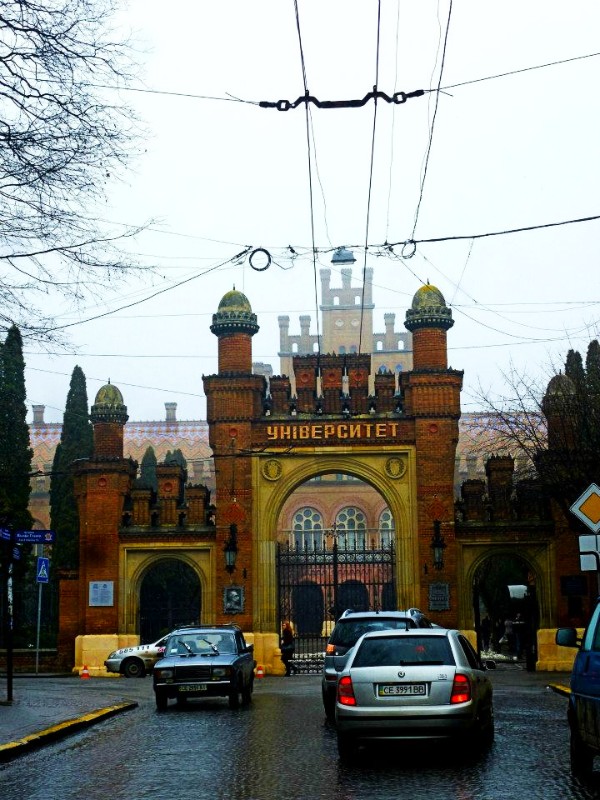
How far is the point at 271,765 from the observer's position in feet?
40.2

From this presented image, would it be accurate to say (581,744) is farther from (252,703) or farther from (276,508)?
(276,508)

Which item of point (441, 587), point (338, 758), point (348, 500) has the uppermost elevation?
point (348, 500)

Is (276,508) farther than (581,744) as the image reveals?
Yes

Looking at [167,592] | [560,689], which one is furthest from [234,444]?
[167,592]

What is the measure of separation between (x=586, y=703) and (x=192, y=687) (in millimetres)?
10809

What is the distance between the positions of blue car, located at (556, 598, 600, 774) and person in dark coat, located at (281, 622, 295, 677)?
22.4 metres

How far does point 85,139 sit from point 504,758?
315 inches

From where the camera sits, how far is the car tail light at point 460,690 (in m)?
12.4

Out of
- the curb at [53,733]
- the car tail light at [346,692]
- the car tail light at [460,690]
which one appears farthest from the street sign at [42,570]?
the car tail light at [460,690]

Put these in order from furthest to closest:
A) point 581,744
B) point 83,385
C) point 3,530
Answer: point 83,385, point 3,530, point 581,744

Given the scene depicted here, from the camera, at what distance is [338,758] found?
12.8m

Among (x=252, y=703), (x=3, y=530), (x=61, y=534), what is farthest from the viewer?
(x=61, y=534)

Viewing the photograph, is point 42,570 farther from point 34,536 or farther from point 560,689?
point 560,689

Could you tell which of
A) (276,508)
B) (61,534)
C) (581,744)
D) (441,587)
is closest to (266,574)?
(276,508)
